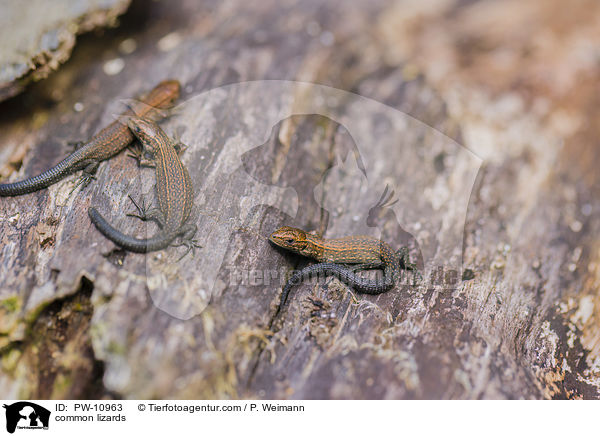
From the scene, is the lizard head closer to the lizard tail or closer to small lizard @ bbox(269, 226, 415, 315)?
small lizard @ bbox(269, 226, 415, 315)

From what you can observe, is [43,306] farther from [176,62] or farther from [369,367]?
[176,62]

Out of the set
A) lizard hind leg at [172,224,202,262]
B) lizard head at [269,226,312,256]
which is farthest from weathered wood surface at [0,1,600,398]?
lizard head at [269,226,312,256]

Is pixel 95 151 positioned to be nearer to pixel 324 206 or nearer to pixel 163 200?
pixel 163 200

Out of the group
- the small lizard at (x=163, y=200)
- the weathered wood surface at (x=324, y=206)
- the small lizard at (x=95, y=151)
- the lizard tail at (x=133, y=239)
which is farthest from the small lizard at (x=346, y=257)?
the small lizard at (x=95, y=151)
